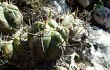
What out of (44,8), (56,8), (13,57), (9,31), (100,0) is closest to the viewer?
(13,57)

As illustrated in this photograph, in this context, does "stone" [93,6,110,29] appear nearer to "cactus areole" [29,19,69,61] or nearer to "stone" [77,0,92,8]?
"stone" [77,0,92,8]

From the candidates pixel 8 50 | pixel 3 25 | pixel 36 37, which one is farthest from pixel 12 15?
pixel 36 37

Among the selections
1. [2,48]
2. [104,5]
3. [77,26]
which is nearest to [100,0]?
[104,5]

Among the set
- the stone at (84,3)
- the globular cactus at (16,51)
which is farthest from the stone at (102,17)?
the globular cactus at (16,51)

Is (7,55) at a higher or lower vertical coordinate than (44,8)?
lower

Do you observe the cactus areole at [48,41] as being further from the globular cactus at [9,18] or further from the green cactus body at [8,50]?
the globular cactus at [9,18]

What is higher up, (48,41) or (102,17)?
(48,41)

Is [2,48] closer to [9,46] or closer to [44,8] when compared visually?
[9,46]

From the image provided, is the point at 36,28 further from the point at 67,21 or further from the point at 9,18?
the point at 9,18
